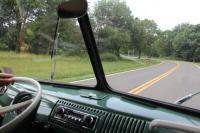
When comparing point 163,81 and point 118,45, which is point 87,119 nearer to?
point 118,45

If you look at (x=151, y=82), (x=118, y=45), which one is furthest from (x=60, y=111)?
(x=151, y=82)

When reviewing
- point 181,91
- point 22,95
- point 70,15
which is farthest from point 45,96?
point 181,91

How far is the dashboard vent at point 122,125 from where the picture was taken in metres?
2.41

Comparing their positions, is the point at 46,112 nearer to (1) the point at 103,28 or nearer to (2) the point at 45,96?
(2) the point at 45,96

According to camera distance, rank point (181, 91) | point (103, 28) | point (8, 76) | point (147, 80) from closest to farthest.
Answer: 1. point (8, 76)
2. point (181, 91)
3. point (103, 28)
4. point (147, 80)

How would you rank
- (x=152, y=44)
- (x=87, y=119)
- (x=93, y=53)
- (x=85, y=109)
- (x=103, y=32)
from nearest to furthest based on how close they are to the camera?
(x=87, y=119), (x=85, y=109), (x=152, y=44), (x=103, y=32), (x=93, y=53)

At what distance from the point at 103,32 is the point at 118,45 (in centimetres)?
19

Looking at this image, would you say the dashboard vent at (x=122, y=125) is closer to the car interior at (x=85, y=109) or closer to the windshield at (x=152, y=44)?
the car interior at (x=85, y=109)

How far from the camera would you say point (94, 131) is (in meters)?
2.65

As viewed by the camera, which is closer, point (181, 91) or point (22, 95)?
point (181, 91)

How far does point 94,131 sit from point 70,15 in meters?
1.00

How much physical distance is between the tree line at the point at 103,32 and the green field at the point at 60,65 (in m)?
0.09

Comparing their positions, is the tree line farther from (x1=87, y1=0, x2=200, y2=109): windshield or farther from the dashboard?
the dashboard

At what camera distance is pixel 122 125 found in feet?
8.27
